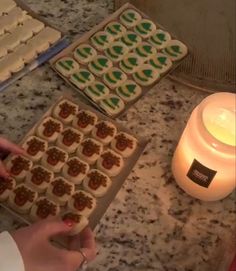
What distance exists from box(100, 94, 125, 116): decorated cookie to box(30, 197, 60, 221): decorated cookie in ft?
0.67

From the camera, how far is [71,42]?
95cm

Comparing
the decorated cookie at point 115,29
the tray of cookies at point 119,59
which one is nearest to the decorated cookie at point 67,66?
the tray of cookies at point 119,59

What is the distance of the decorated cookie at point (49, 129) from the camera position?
81 cm

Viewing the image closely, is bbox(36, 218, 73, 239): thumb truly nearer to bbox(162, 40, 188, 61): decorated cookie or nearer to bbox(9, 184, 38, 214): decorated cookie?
bbox(9, 184, 38, 214): decorated cookie

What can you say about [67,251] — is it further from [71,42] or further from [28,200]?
[71,42]

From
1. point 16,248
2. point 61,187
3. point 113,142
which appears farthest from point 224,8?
point 16,248

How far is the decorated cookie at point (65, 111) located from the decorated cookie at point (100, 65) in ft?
0.32

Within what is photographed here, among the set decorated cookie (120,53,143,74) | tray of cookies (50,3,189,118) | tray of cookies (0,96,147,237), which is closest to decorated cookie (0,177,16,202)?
tray of cookies (0,96,147,237)

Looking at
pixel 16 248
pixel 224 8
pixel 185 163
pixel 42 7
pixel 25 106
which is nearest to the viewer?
pixel 16 248

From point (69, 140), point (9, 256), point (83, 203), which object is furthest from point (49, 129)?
point (9, 256)

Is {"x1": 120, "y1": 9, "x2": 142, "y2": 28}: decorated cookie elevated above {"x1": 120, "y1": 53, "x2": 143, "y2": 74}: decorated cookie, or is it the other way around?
{"x1": 120, "y1": 9, "x2": 142, "y2": 28}: decorated cookie

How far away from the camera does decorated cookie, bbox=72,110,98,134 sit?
826 mm

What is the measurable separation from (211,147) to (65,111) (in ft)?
0.90

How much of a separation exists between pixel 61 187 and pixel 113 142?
0.40 feet
